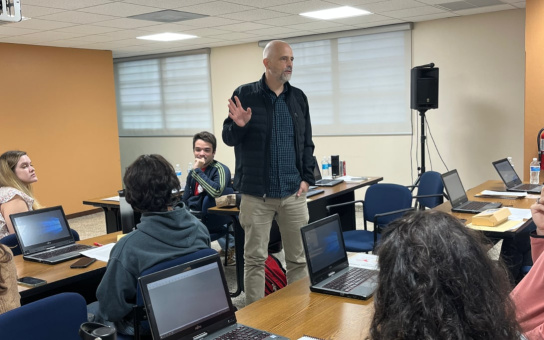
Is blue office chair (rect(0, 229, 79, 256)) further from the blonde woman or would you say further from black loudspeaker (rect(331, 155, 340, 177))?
black loudspeaker (rect(331, 155, 340, 177))

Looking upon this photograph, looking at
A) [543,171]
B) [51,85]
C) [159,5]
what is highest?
[159,5]

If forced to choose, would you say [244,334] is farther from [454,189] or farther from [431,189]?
[431,189]

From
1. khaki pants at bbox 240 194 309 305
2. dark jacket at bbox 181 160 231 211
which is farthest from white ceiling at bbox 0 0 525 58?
khaki pants at bbox 240 194 309 305

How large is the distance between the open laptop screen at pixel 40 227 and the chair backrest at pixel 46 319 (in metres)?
1.36

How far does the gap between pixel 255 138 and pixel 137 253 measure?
4.42ft

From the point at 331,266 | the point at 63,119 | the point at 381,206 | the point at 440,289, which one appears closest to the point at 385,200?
the point at 381,206

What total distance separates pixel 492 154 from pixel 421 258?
663cm

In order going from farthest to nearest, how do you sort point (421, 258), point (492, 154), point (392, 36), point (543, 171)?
point (392, 36) → point (492, 154) → point (543, 171) → point (421, 258)

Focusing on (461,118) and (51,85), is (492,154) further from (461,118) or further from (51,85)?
(51,85)

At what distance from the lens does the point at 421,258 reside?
0.93 metres

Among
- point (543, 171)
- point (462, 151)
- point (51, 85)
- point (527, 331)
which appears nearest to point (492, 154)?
point (462, 151)

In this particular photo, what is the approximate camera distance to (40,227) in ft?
10.4

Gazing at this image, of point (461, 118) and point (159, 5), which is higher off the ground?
point (159, 5)

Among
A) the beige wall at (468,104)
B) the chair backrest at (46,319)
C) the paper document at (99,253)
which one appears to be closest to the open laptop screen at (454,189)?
the paper document at (99,253)
